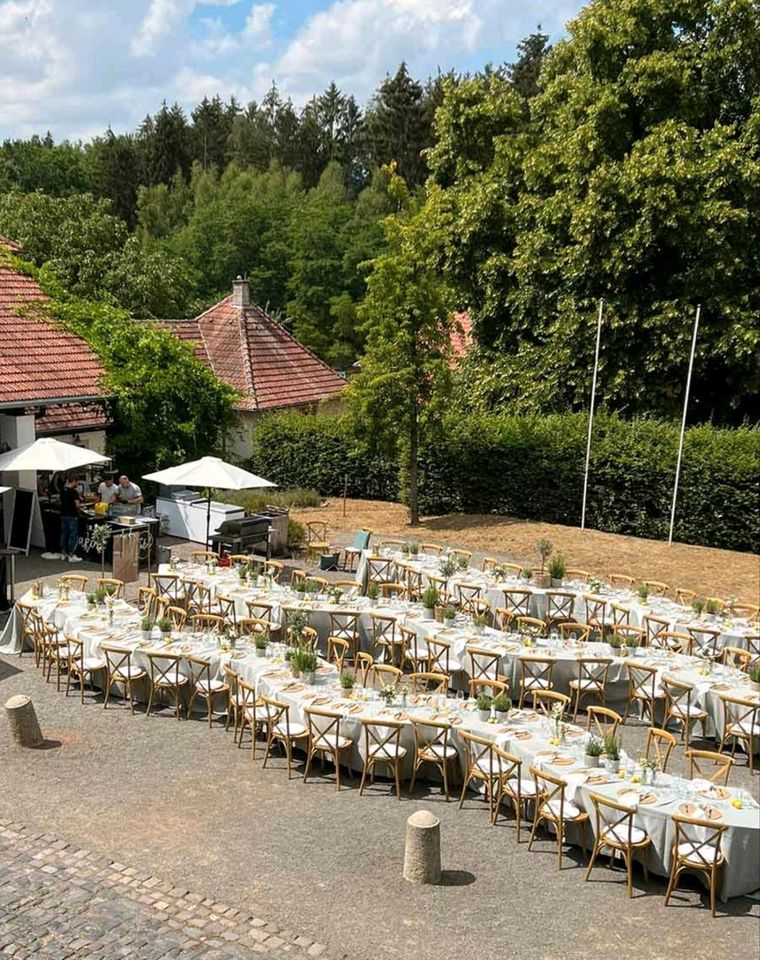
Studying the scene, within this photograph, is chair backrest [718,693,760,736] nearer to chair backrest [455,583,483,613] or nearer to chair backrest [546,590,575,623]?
chair backrest [546,590,575,623]

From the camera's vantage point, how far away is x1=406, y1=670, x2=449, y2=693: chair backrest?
1269cm

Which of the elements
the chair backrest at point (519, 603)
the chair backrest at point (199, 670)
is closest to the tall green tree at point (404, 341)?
the chair backrest at point (519, 603)

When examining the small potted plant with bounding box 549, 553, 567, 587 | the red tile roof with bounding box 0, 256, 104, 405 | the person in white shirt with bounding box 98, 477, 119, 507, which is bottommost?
the small potted plant with bounding box 549, 553, 567, 587

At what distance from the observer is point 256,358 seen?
35.5 metres

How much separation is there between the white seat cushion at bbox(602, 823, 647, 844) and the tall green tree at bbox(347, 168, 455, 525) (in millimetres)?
16549

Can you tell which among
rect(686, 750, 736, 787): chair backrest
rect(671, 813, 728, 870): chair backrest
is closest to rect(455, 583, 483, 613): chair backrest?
rect(686, 750, 736, 787): chair backrest

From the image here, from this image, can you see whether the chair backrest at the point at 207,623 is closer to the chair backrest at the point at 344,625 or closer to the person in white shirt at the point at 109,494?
the chair backrest at the point at 344,625

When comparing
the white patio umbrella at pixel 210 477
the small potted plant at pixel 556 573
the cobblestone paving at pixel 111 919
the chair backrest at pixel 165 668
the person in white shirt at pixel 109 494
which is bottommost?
the cobblestone paving at pixel 111 919

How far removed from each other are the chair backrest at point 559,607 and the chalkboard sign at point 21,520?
11254 mm

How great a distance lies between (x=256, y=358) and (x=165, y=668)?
23495 mm

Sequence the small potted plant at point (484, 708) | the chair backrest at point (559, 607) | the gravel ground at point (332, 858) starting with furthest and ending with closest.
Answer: the chair backrest at point (559, 607)
the small potted plant at point (484, 708)
the gravel ground at point (332, 858)

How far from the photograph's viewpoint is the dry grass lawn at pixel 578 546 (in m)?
22.0

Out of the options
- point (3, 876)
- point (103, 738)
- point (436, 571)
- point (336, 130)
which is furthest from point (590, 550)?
point (336, 130)

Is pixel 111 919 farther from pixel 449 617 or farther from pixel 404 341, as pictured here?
pixel 404 341
